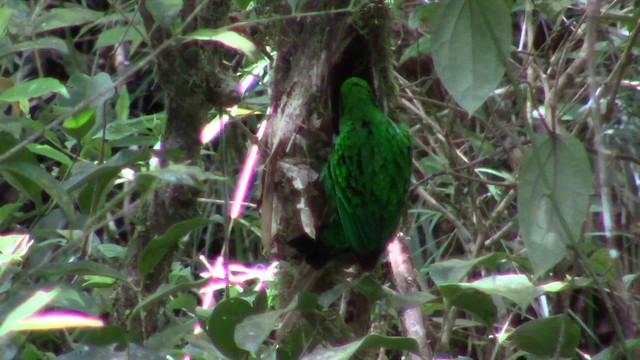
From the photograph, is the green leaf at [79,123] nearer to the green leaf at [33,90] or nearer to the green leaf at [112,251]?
the green leaf at [33,90]

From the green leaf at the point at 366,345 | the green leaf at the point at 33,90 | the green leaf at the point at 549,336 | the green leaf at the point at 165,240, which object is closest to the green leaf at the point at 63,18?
the green leaf at the point at 33,90

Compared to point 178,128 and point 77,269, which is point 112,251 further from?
point 77,269

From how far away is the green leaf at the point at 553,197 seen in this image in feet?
5.77

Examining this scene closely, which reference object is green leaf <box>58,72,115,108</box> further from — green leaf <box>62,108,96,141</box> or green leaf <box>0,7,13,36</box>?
green leaf <box>0,7,13,36</box>

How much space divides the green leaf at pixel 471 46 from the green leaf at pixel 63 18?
0.79 meters

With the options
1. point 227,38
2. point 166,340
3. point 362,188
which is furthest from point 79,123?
point 362,188

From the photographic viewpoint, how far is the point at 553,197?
5.81ft

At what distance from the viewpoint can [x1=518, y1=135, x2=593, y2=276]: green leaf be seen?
1760mm

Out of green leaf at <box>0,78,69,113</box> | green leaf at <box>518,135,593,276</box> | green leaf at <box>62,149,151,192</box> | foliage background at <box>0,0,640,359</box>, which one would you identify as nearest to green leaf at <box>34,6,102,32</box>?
foliage background at <box>0,0,640,359</box>

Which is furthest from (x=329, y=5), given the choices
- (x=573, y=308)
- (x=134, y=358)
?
(x=573, y=308)

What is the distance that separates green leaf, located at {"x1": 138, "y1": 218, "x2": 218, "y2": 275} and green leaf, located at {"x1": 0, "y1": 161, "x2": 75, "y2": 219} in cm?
25

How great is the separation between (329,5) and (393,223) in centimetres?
63

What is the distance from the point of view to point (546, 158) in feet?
6.01

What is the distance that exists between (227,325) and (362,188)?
0.76 metres
